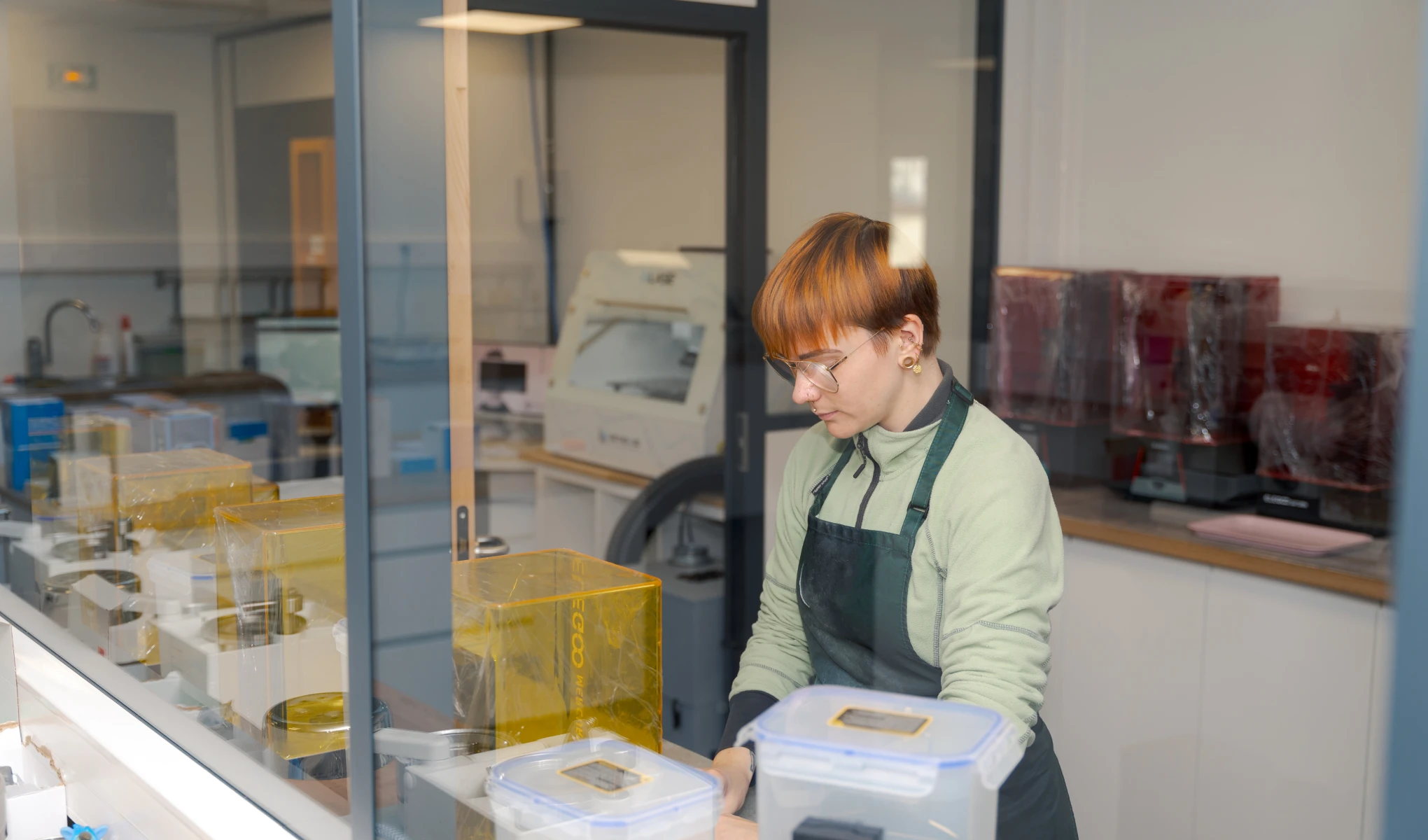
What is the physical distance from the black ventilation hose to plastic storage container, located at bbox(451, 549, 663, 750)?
5.80ft

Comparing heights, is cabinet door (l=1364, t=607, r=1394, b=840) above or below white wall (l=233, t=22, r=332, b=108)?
below

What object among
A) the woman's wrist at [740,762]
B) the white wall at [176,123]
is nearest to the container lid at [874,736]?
the woman's wrist at [740,762]

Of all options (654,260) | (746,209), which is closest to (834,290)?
(746,209)

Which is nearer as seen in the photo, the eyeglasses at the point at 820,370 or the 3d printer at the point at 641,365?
the eyeglasses at the point at 820,370

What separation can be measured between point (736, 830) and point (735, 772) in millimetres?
191

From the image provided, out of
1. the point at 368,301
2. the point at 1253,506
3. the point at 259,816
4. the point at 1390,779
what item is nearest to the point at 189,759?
the point at 259,816

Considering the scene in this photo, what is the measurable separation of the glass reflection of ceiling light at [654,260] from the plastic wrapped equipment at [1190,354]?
1007 mm

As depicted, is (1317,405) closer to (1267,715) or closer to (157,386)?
(1267,715)

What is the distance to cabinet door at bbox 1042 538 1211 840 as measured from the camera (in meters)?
2.41

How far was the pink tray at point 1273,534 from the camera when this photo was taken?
2104mm

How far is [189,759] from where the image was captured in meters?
1.56

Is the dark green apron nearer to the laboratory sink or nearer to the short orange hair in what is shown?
the short orange hair

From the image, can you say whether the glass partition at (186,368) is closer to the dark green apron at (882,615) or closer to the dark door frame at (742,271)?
the dark green apron at (882,615)

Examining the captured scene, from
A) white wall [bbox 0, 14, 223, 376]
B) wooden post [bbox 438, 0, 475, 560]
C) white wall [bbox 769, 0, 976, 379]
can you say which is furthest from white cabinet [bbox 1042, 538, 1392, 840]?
white wall [bbox 0, 14, 223, 376]
